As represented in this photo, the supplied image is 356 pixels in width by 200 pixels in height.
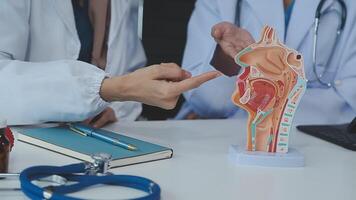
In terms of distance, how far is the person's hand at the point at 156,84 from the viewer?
96 cm

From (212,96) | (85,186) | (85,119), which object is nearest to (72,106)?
(85,119)

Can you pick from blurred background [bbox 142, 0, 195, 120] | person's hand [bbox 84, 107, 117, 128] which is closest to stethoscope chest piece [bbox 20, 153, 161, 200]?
person's hand [bbox 84, 107, 117, 128]

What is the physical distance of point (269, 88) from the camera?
2.97 feet

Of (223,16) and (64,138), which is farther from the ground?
(223,16)

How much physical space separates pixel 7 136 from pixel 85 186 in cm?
16

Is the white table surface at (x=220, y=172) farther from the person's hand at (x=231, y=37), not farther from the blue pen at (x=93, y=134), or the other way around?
the person's hand at (x=231, y=37)

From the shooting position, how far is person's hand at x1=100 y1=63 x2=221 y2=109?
959 millimetres

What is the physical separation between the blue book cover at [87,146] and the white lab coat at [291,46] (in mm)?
673

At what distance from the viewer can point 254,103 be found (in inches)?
36.0

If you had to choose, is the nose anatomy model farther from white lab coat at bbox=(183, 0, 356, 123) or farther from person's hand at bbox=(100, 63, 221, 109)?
white lab coat at bbox=(183, 0, 356, 123)

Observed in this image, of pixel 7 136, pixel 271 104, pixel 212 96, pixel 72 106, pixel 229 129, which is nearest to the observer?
pixel 7 136

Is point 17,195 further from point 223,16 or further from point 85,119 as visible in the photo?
point 223,16

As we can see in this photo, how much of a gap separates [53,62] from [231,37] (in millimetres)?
399

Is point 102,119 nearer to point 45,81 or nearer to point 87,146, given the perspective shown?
point 45,81
